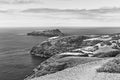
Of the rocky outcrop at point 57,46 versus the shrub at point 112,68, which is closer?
the shrub at point 112,68

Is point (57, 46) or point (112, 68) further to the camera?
point (57, 46)

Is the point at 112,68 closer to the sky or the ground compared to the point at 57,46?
closer to the sky

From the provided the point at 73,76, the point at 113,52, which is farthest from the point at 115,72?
the point at 113,52

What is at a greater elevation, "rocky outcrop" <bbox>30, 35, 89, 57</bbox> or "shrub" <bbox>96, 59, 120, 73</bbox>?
"shrub" <bbox>96, 59, 120, 73</bbox>

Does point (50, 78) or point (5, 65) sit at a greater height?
point (50, 78)

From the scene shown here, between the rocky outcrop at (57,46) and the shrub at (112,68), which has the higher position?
the shrub at (112,68)

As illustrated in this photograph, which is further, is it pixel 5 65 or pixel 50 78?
pixel 5 65

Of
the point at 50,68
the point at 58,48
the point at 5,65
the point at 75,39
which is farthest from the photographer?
the point at 75,39

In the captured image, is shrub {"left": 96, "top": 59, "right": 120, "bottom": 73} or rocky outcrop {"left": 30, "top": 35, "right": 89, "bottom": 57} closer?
shrub {"left": 96, "top": 59, "right": 120, "bottom": 73}

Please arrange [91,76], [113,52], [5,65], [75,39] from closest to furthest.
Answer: [91,76], [113,52], [5,65], [75,39]

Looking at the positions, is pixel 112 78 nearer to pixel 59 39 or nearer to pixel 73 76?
pixel 73 76

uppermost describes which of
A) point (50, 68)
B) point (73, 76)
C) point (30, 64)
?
point (73, 76)
